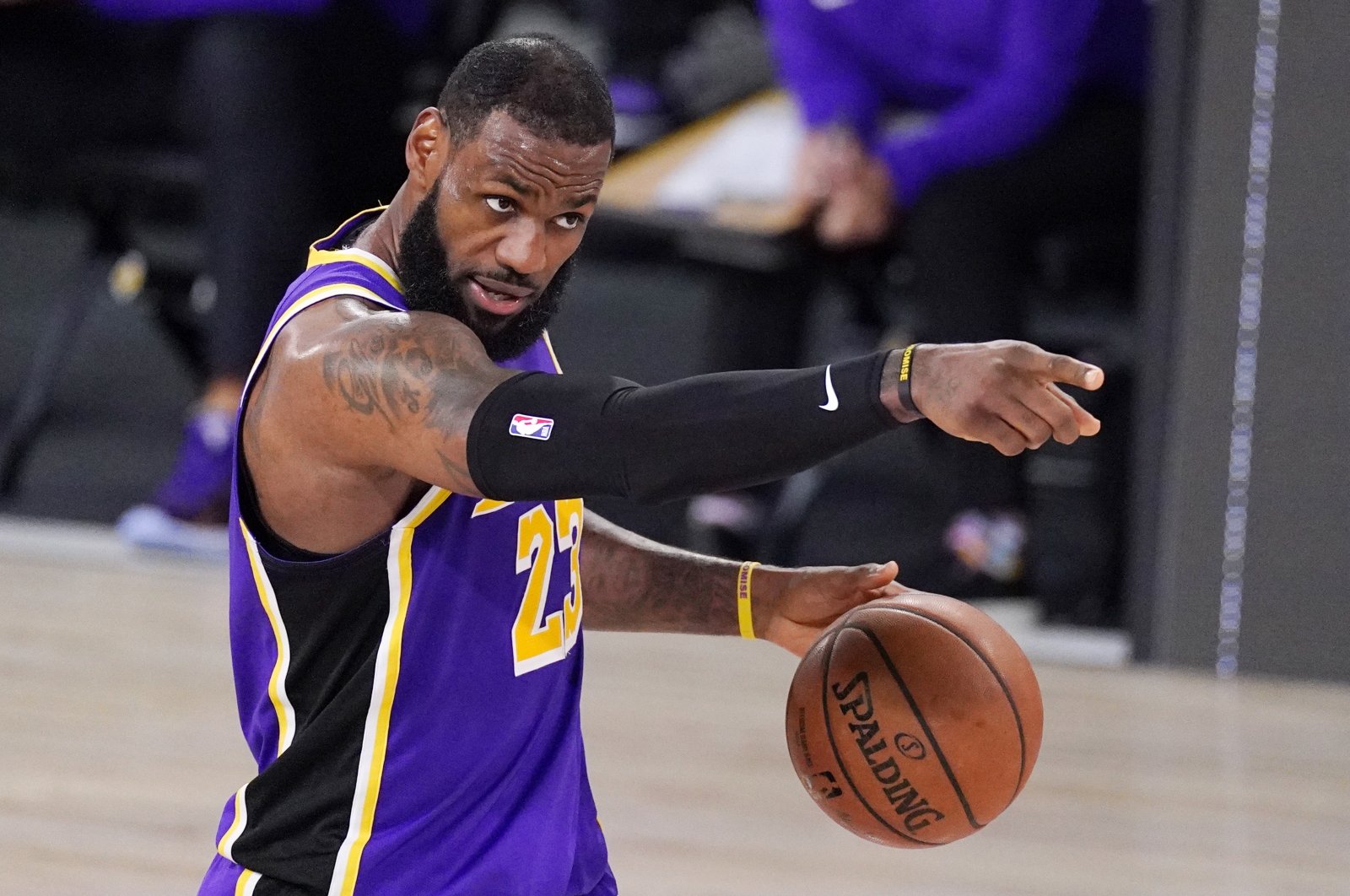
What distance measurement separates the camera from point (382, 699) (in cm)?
198

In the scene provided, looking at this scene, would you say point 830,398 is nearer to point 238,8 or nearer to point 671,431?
point 671,431

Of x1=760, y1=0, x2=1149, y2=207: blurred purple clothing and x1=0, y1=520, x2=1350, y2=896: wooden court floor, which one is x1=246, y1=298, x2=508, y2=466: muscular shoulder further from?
x1=760, y1=0, x2=1149, y2=207: blurred purple clothing

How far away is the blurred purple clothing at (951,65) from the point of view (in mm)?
4754

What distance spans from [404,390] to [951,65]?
11.4ft

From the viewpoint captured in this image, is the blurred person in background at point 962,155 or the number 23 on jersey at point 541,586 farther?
the blurred person in background at point 962,155

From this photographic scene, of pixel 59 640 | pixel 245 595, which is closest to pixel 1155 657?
pixel 59 640

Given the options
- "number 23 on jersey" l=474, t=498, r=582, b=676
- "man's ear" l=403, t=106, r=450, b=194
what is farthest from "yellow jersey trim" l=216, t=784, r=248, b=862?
"man's ear" l=403, t=106, r=450, b=194

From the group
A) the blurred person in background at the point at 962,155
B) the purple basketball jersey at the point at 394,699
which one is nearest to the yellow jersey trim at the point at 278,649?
the purple basketball jersey at the point at 394,699

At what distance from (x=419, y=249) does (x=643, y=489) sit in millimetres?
487

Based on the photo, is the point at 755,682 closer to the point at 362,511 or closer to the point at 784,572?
the point at 784,572

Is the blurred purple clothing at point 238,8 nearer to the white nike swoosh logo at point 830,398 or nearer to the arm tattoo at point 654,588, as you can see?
the arm tattoo at point 654,588

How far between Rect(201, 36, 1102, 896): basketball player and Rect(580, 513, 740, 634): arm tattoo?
145 millimetres

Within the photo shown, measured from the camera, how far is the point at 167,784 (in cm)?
359

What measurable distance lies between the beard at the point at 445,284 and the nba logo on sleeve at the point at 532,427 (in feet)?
0.94
